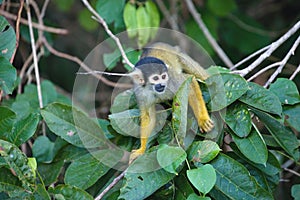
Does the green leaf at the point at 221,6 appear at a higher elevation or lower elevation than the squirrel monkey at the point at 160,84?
higher

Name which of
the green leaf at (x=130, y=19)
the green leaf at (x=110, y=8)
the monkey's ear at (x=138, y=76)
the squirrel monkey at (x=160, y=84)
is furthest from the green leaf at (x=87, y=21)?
the monkey's ear at (x=138, y=76)

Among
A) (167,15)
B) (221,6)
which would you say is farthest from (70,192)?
(221,6)

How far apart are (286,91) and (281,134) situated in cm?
21

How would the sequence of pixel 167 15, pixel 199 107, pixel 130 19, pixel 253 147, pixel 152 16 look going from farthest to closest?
1. pixel 167 15
2. pixel 152 16
3. pixel 130 19
4. pixel 199 107
5. pixel 253 147

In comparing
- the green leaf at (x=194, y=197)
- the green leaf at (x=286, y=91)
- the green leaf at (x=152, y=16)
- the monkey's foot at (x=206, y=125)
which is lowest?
the green leaf at (x=194, y=197)

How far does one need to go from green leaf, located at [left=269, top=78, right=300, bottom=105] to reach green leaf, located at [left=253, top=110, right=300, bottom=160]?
12cm

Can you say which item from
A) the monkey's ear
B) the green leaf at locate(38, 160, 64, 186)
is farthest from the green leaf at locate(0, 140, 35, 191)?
the monkey's ear

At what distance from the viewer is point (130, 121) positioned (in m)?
2.17

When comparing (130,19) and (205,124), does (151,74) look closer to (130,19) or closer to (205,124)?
(205,124)

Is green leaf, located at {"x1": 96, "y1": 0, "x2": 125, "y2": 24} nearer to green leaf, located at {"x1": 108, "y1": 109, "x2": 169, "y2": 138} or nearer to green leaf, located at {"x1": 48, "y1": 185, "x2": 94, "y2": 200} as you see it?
green leaf, located at {"x1": 108, "y1": 109, "x2": 169, "y2": 138}

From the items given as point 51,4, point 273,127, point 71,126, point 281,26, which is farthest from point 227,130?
point 51,4

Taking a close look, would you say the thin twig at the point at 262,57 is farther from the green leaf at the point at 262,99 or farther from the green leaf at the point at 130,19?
the green leaf at the point at 130,19

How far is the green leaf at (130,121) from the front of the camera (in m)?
2.11

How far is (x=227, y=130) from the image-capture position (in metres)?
2.16
